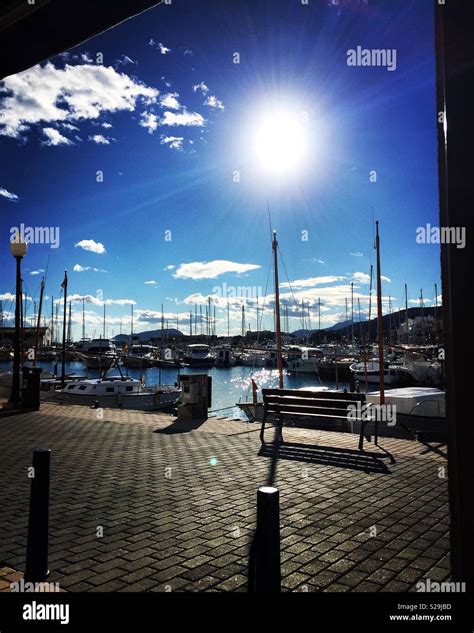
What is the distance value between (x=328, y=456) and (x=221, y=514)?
3.14 meters

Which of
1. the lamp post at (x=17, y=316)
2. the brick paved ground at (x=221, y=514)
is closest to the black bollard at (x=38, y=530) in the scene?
the brick paved ground at (x=221, y=514)

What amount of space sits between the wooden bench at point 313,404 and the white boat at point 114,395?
19.0 meters

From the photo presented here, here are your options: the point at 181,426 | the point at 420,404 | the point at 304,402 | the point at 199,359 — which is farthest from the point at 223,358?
the point at 304,402

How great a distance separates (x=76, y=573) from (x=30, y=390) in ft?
38.4

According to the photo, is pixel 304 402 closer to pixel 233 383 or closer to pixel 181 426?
pixel 181 426

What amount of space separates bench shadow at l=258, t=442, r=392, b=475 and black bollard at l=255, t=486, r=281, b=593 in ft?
14.2

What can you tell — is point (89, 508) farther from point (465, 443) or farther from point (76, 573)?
point (465, 443)

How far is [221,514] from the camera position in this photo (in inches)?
195

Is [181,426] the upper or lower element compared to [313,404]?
lower

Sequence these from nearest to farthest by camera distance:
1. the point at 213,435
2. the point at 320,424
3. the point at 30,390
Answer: the point at 213,435 < the point at 30,390 < the point at 320,424

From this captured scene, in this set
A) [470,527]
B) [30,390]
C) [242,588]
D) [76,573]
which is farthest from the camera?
[30,390]

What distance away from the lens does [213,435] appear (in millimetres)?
9828
